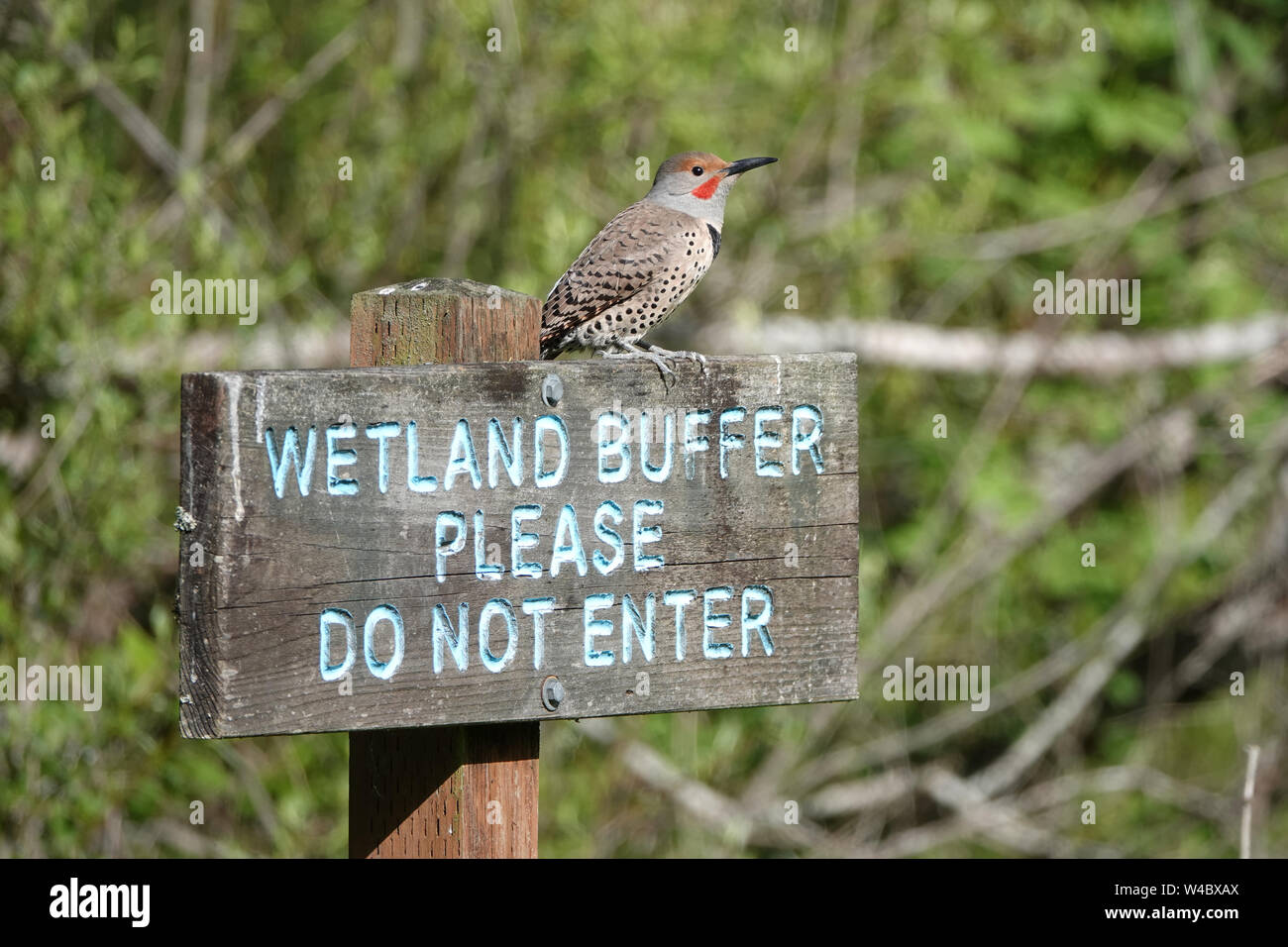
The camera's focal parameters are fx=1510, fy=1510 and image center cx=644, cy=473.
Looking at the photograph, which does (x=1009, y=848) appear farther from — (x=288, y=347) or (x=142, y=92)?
(x=142, y=92)

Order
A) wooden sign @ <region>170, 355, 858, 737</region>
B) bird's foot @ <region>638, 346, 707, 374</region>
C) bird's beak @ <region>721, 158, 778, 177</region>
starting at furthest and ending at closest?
bird's beak @ <region>721, 158, 778, 177</region>
bird's foot @ <region>638, 346, 707, 374</region>
wooden sign @ <region>170, 355, 858, 737</region>

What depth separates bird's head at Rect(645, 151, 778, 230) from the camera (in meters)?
3.88

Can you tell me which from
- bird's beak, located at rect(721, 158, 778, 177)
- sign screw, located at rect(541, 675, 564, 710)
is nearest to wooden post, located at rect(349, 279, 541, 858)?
sign screw, located at rect(541, 675, 564, 710)

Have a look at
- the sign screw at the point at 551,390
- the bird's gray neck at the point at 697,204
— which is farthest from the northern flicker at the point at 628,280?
the sign screw at the point at 551,390

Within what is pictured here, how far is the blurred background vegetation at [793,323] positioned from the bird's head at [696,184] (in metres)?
0.90

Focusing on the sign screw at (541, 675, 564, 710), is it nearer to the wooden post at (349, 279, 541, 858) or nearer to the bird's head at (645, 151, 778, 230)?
the wooden post at (349, 279, 541, 858)

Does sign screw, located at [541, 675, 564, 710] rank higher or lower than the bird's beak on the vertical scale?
lower

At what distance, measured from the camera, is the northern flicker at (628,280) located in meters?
3.45

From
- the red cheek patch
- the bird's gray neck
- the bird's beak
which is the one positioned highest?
the bird's beak

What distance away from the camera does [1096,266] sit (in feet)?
21.4

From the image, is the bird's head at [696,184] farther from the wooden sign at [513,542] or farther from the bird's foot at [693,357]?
the wooden sign at [513,542]

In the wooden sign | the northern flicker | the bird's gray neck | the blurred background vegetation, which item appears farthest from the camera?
the blurred background vegetation

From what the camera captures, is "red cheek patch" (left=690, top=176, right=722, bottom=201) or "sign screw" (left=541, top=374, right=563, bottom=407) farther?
"red cheek patch" (left=690, top=176, right=722, bottom=201)

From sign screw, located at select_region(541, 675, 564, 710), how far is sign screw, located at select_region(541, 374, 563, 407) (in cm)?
39
